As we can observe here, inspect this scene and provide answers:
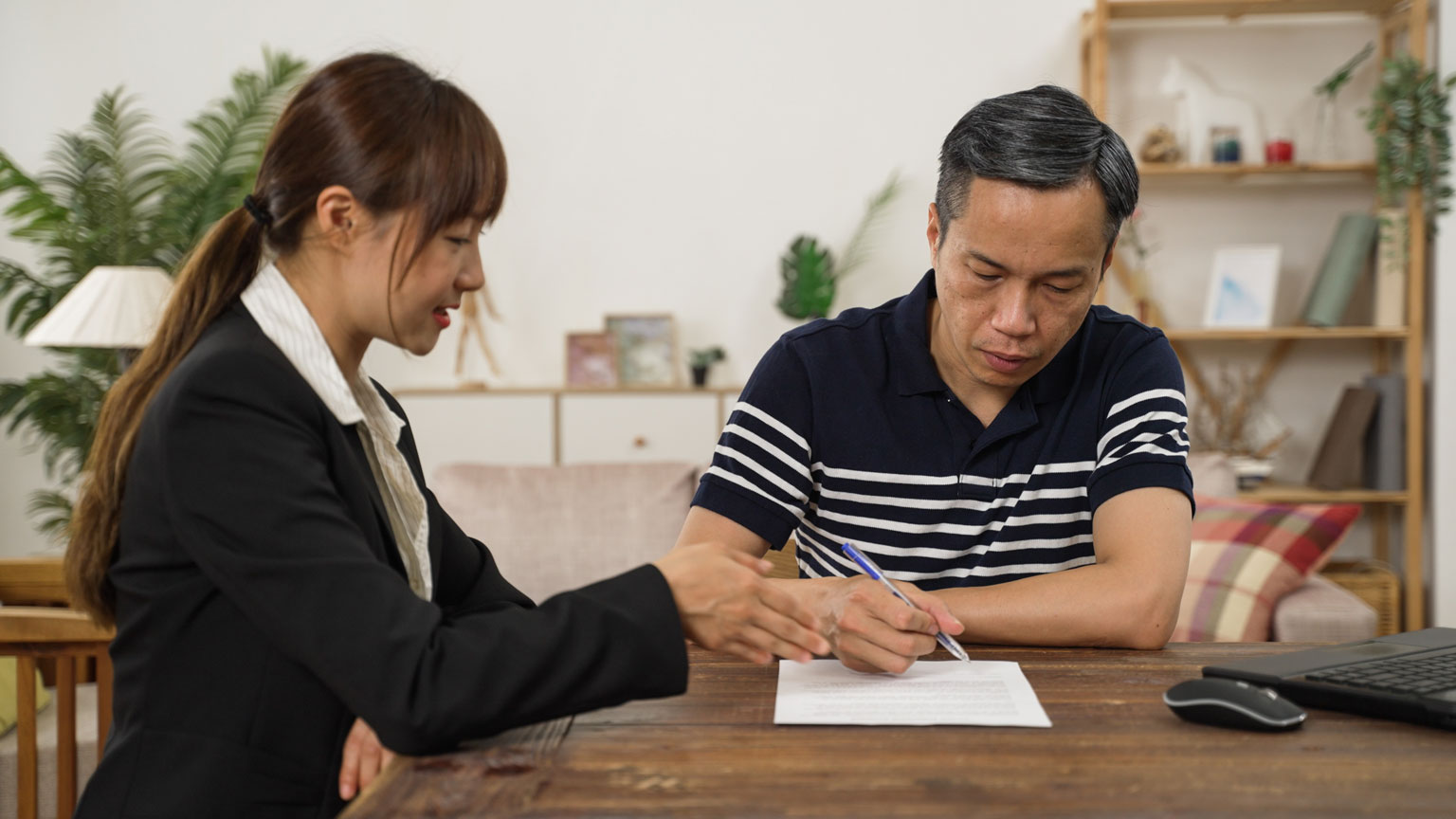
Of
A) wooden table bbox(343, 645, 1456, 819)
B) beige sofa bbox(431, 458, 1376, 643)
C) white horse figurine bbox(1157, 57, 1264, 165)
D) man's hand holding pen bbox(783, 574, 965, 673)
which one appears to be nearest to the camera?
wooden table bbox(343, 645, 1456, 819)

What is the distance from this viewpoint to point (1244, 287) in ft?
13.3

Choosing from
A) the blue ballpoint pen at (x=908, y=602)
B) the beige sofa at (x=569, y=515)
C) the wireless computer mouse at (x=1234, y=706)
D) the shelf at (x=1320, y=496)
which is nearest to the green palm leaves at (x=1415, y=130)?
the shelf at (x=1320, y=496)

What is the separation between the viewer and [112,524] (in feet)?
3.39

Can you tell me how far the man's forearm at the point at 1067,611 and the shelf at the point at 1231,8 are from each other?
3.19 meters

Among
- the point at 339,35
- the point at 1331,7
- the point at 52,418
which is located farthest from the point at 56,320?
the point at 1331,7

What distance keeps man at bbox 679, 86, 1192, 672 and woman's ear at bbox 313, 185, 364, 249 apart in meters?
0.64

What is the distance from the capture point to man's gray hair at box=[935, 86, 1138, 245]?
55.8 inches

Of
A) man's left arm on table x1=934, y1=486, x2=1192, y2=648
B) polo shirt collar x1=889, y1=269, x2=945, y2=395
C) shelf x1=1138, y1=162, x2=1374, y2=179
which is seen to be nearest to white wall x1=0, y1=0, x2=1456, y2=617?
shelf x1=1138, y1=162, x2=1374, y2=179

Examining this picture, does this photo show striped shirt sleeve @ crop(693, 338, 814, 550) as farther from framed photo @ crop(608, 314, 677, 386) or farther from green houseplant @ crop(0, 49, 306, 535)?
green houseplant @ crop(0, 49, 306, 535)

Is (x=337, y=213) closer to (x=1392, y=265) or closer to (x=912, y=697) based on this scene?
(x=912, y=697)

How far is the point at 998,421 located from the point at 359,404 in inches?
31.9

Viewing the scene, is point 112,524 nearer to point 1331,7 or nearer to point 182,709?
point 182,709

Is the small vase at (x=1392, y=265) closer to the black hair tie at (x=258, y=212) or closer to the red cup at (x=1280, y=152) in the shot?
the red cup at (x=1280, y=152)

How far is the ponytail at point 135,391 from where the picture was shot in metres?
1.03
